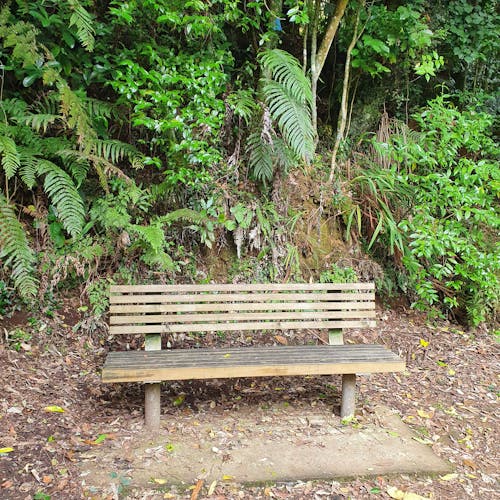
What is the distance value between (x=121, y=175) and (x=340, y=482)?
9.11 feet

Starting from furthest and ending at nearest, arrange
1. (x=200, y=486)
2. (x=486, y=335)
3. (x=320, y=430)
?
1. (x=486, y=335)
2. (x=320, y=430)
3. (x=200, y=486)

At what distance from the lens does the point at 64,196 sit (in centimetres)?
363

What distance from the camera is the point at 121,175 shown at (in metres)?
3.86

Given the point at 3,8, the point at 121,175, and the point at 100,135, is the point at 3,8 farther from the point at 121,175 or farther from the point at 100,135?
the point at 121,175

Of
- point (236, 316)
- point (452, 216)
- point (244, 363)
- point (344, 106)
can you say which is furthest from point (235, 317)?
point (344, 106)

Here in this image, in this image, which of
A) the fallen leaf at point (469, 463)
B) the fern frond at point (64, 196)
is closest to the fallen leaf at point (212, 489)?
the fallen leaf at point (469, 463)

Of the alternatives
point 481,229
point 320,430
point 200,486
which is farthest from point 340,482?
point 481,229

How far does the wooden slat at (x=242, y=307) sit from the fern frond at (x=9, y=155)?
3.99 ft

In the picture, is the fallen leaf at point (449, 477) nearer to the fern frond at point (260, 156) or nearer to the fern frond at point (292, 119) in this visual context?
the fern frond at point (292, 119)

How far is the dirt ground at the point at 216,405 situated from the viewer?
95.2 inches

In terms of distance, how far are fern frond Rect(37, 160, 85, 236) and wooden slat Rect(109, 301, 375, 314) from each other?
2.65ft

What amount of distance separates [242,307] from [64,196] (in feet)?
5.35

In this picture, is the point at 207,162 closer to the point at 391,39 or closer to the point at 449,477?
the point at 391,39

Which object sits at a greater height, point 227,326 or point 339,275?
point 339,275
